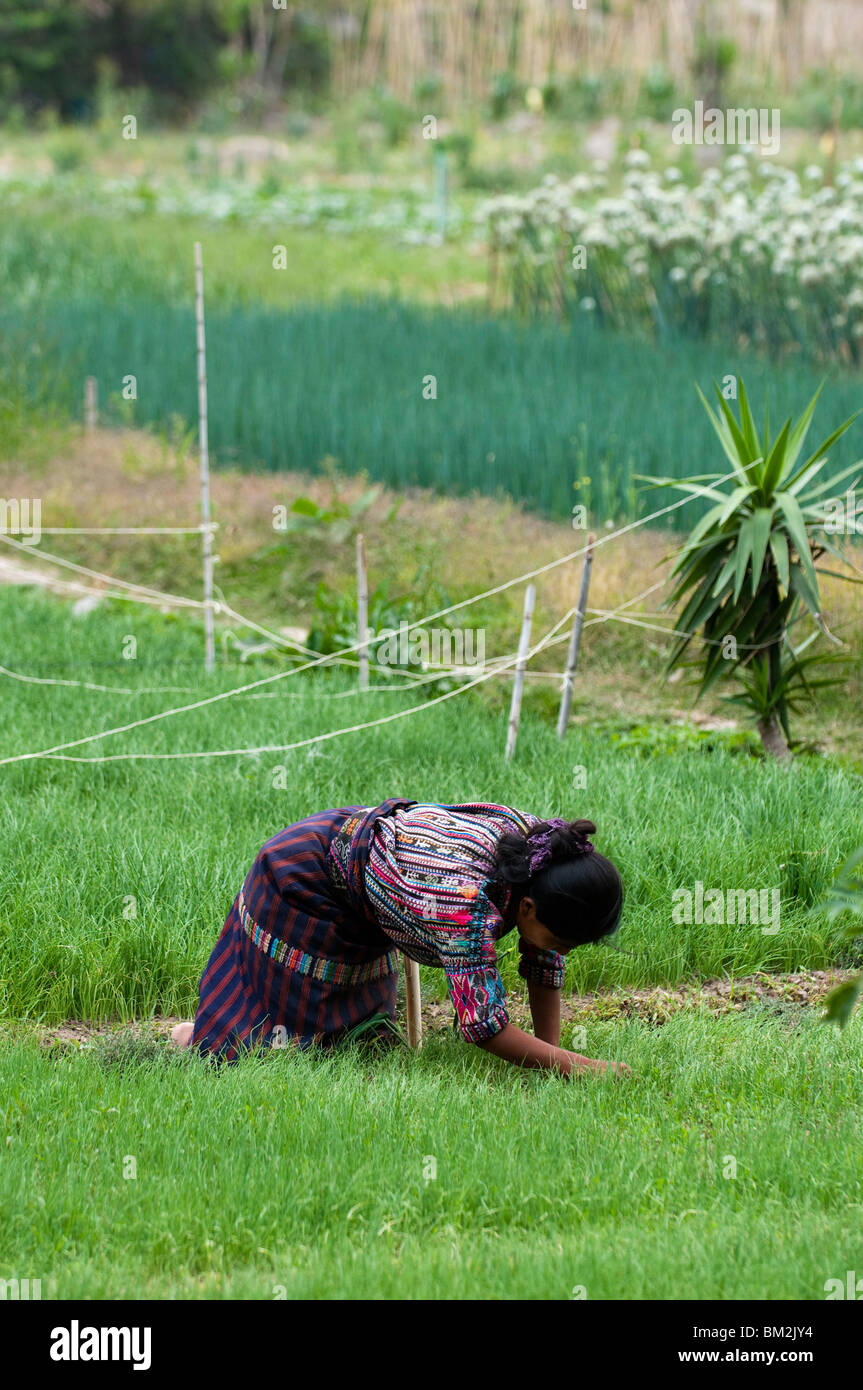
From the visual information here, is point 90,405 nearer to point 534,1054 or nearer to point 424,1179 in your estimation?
point 534,1054

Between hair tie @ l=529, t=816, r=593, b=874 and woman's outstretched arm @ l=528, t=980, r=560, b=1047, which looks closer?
hair tie @ l=529, t=816, r=593, b=874

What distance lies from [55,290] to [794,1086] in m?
12.8

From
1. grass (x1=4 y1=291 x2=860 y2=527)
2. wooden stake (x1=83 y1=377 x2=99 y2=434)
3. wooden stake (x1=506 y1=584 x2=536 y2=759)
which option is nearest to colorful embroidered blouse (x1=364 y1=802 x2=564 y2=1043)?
wooden stake (x1=506 y1=584 x2=536 y2=759)

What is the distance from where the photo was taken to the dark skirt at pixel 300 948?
3623mm

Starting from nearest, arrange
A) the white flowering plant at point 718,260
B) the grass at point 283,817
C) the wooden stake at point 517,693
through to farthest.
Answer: the grass at point 283,817 < the wooden stake at point 517,693 < the white flowering plant at point 718,260

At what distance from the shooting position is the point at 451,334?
1194 cm

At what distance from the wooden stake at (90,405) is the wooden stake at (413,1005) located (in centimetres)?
787

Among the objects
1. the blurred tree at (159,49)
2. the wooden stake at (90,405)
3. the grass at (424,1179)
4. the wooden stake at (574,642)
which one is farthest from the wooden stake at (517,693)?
the blurred tree at (159,49)

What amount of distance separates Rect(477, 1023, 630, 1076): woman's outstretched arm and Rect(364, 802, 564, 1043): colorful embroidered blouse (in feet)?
0.16

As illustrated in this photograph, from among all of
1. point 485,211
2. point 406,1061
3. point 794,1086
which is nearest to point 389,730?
point 406,1061

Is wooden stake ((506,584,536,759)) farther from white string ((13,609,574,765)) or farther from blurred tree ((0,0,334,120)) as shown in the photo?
blurred tree ((0,0,334,120))

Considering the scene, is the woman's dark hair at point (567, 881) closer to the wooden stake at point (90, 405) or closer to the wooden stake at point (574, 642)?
the wooden stake at point (574, 642)

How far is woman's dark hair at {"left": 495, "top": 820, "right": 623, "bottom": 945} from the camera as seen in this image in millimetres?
3176
